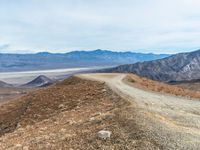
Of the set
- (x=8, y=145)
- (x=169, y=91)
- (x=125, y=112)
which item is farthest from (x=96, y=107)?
(x=169, y=91)

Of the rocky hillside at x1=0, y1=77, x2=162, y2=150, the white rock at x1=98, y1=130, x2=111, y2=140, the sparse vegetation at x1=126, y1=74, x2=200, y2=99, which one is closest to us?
the rocky hillside at x1=0, y1=77, x2=162, y2=150

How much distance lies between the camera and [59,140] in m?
14.3

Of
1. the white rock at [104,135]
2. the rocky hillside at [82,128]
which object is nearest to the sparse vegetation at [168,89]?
the rocky hillside at [82,128]

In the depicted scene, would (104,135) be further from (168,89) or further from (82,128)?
(168,89)

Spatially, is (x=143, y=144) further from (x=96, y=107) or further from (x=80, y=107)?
(x=80, y=107)

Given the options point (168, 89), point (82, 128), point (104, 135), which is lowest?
point (168, 89)

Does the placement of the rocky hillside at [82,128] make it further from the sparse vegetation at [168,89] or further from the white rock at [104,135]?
the sparse vegetation at [168,89]

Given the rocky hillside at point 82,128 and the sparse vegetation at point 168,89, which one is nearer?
the rocky hillside at point 82,128

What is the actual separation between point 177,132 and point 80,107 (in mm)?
9953

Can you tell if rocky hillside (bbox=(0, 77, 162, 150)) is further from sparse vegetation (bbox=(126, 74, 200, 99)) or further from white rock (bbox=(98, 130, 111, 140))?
sparse vegetation (bbox=(126, 74, 200, 99))

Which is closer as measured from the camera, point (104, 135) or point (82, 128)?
point (104, 135)

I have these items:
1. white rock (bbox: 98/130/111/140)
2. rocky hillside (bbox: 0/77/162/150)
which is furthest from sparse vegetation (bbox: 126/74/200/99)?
white rock (bbox: 98/130/111/140)

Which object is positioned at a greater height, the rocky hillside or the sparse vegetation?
the rocky hillside

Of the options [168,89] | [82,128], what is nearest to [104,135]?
[82,128]
